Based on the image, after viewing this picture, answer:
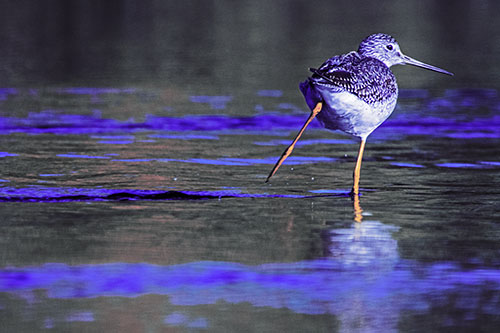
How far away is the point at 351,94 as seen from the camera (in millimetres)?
9617

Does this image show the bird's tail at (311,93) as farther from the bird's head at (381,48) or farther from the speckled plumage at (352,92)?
the bird's head at (381,48)

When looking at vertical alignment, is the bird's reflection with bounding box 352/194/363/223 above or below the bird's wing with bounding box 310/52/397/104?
below

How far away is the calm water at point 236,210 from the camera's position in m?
6.25

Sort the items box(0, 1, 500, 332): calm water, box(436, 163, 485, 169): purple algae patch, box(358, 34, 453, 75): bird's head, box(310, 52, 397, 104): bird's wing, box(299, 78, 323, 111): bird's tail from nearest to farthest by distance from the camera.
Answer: box(0, 1, 500, 332): calm water, box(310, 52, 397, 104): bird's wing, box(299, 78, 323, 111): bird's tail, box(436, 163, 485, 169): purple algae patch, box(358, 34, 453, 75): bird's head

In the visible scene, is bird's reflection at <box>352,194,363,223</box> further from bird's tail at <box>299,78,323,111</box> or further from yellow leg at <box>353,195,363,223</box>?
bird's tail at <box>299,78,323,111</box>

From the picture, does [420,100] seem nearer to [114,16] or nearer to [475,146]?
[475,146]

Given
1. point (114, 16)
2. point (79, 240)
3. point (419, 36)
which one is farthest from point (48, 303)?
point (114, 16)

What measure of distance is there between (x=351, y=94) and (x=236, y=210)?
156 centimetres

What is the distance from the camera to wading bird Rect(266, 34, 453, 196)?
945 centimetres

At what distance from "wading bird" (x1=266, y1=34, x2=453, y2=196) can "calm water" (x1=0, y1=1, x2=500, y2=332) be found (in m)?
0.55

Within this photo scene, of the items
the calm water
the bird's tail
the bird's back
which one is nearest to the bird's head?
the bird's back

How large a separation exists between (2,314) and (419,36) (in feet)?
71.5

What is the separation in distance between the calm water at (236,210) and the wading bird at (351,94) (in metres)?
0.55

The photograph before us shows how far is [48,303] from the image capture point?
6.27 metres
